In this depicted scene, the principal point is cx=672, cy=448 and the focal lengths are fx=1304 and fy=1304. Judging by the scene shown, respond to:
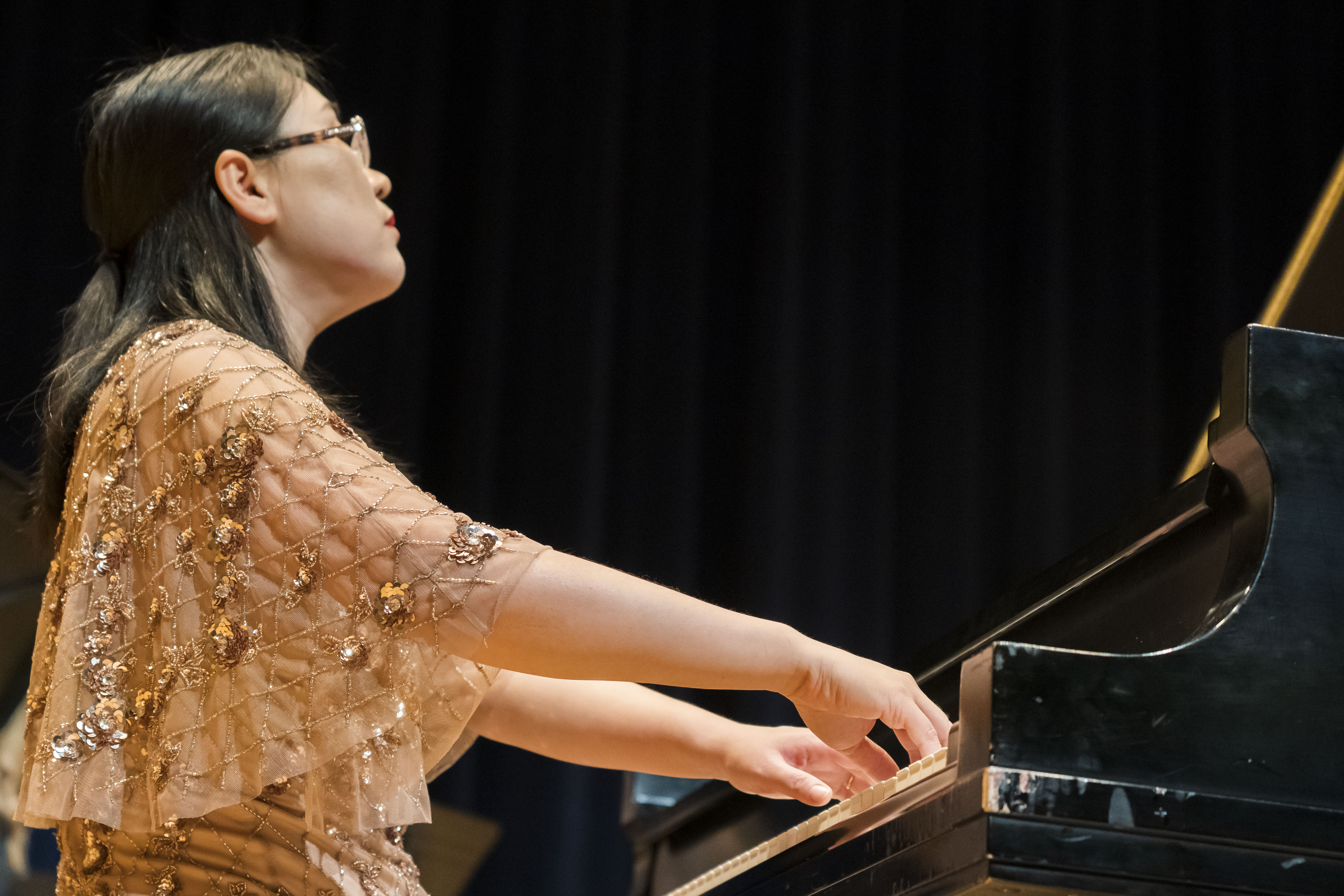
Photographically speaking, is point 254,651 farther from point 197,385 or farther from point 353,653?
point 197,385

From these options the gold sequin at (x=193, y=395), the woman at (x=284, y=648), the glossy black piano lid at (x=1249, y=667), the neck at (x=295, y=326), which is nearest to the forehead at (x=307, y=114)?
the neck at (x=295, y=326)

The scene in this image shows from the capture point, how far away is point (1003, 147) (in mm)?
3207

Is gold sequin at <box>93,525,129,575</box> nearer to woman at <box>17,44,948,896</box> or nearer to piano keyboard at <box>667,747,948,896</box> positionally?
woman at <box>17,44,948,896</box>

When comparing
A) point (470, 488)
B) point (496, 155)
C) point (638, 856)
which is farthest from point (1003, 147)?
point (638, 856)

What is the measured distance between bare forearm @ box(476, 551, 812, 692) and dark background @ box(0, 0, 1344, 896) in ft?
6.02

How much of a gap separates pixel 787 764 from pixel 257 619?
0.47 metres

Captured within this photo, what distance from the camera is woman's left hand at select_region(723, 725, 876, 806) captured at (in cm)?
112

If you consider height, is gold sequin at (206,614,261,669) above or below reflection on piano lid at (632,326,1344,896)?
below

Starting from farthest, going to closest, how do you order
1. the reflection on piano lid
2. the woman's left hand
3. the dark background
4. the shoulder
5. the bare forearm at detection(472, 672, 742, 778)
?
1. the dark background
2. the bare forearm at detection(472, 672, 742, 778)
3. the woman's left hand
4. the shoulder
5. the reflection on piano lid

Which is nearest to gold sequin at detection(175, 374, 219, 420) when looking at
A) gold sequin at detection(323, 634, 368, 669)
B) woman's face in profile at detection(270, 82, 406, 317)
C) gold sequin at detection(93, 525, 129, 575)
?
gold sequin at detection(93, 525, 129, 575)

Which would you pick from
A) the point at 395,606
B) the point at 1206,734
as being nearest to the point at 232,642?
the point at 395,606

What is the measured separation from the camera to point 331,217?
1.35 metres

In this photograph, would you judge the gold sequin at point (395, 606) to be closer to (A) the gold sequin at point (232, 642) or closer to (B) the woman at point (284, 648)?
(B) the woman at point (284, 648)

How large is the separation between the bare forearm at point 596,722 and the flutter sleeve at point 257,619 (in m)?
0.30
